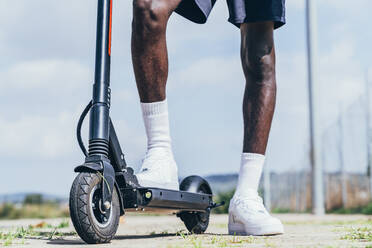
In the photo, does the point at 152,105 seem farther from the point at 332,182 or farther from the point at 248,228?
the point at 332,182

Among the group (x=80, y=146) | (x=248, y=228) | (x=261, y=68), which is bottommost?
(x=248, y=228)

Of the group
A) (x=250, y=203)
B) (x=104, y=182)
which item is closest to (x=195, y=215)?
(x=250, y=203)

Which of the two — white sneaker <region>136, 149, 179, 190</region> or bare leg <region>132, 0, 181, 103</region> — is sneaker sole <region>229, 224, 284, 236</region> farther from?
bare leg <region>132, 0, 181, 103</region>

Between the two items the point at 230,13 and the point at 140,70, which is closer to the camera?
the point at 140,70

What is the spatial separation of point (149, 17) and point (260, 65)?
29.3 inches

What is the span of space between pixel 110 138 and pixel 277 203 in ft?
39.6

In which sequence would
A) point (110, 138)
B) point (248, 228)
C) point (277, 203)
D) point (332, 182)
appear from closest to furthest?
1. point (110, 138)
2. point (248, 228)
3. point (332, 182)
4. point (277, 203)

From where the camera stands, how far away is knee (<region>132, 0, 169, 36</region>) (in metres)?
2.40

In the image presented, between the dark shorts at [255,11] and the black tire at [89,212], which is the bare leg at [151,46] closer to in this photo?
the dark shorts at [255,11]

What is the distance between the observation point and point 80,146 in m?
2.51

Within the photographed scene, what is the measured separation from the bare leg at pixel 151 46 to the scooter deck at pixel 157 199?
0.40 meters

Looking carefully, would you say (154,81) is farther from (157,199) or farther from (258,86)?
(258,86)

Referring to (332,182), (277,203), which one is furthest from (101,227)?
(277,203)

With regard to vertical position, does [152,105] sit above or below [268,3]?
below
